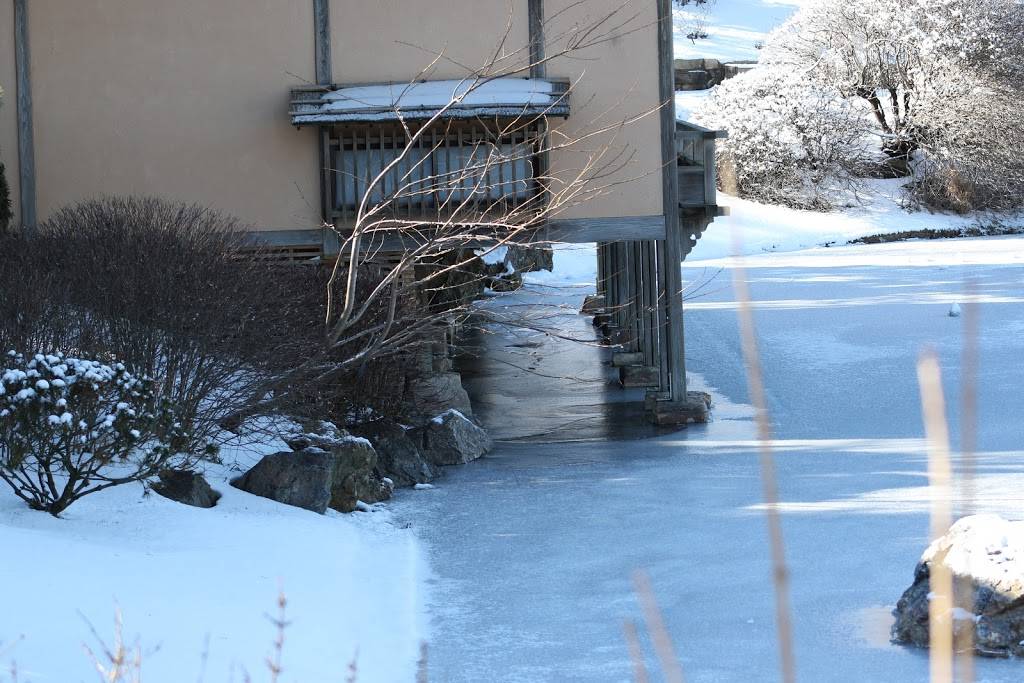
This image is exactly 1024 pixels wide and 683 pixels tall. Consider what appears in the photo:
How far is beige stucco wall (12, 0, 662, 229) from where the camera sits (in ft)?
42.8

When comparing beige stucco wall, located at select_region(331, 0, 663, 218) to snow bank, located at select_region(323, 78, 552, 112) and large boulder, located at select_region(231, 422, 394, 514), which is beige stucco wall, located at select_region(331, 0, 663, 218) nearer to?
snow bank, located at select_region(323, 78, 552, 112)

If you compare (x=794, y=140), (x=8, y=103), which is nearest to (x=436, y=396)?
(x=8, y=103)

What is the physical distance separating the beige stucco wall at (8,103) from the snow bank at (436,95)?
3317mm

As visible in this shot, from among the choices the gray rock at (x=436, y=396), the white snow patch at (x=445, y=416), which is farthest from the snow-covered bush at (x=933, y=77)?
the white snow patch at (x=445, y=416)

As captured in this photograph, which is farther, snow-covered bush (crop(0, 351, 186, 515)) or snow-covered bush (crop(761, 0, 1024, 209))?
snow-covered bush (crop(761, 0, 1024, 209))

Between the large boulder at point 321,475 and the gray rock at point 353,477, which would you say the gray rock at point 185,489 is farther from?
the gray rock at point 353,477

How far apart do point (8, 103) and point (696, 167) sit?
7.32 meters

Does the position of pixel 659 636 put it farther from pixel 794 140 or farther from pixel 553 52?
pixel 794 140

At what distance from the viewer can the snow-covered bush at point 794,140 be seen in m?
33.8

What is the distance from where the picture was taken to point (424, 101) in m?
12.4

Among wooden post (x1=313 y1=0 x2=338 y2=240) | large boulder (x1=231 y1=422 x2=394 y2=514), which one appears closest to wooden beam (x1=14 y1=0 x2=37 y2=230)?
wooden post (x1=313 y1=0 x2=338 y2=240)

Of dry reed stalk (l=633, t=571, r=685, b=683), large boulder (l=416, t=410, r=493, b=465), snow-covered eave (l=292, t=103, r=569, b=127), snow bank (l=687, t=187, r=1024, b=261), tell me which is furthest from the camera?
snow bank (l=687, t=187, r=1024, b=261)

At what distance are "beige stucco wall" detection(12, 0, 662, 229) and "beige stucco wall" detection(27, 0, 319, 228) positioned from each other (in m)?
0.01

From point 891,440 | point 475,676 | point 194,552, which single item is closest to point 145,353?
point 194,552
